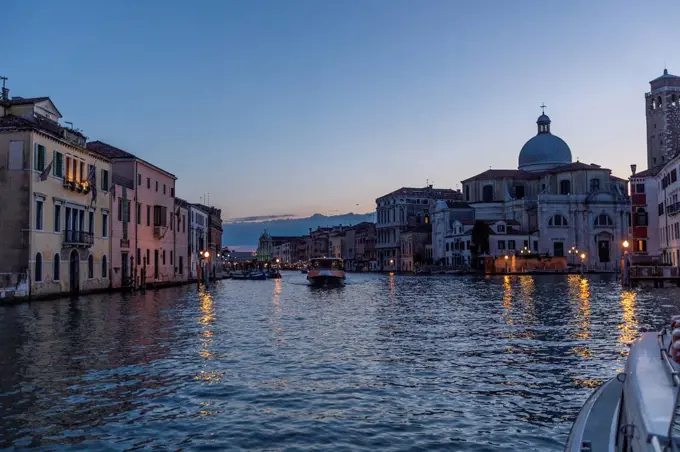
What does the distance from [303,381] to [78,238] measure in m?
28.7

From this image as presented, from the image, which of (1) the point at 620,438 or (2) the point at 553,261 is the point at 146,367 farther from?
(2) the point at 553,261

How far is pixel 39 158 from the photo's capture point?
3238 cm

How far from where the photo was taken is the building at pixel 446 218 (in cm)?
10006

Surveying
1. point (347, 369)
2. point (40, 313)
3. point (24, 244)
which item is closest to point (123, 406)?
point (347, 369)

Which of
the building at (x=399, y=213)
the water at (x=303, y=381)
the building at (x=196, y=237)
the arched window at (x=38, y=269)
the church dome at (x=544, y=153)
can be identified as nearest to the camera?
the water at (x=303, y=381)

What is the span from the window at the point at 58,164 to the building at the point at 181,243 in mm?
19302

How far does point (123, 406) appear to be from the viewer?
29.6ft

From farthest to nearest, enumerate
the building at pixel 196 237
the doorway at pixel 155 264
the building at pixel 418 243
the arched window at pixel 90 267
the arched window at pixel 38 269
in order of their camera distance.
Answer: the building at pixel 418 243 < the building at pixel 196 237 < the doorway at pixel 155 264 < the arched window at pixel 90 267 < the arched window at pixel 38 269

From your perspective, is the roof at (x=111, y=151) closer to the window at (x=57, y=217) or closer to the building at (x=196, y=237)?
the window at (x=57, y=217)

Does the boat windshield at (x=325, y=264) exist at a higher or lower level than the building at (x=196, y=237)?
lower

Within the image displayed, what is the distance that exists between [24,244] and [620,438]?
3112cm

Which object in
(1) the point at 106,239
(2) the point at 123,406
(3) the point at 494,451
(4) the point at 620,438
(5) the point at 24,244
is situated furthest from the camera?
(1) the point at 106,239

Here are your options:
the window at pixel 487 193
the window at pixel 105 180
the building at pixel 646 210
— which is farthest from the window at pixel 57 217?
the window at pixel 487 193

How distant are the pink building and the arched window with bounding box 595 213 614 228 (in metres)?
58.6
